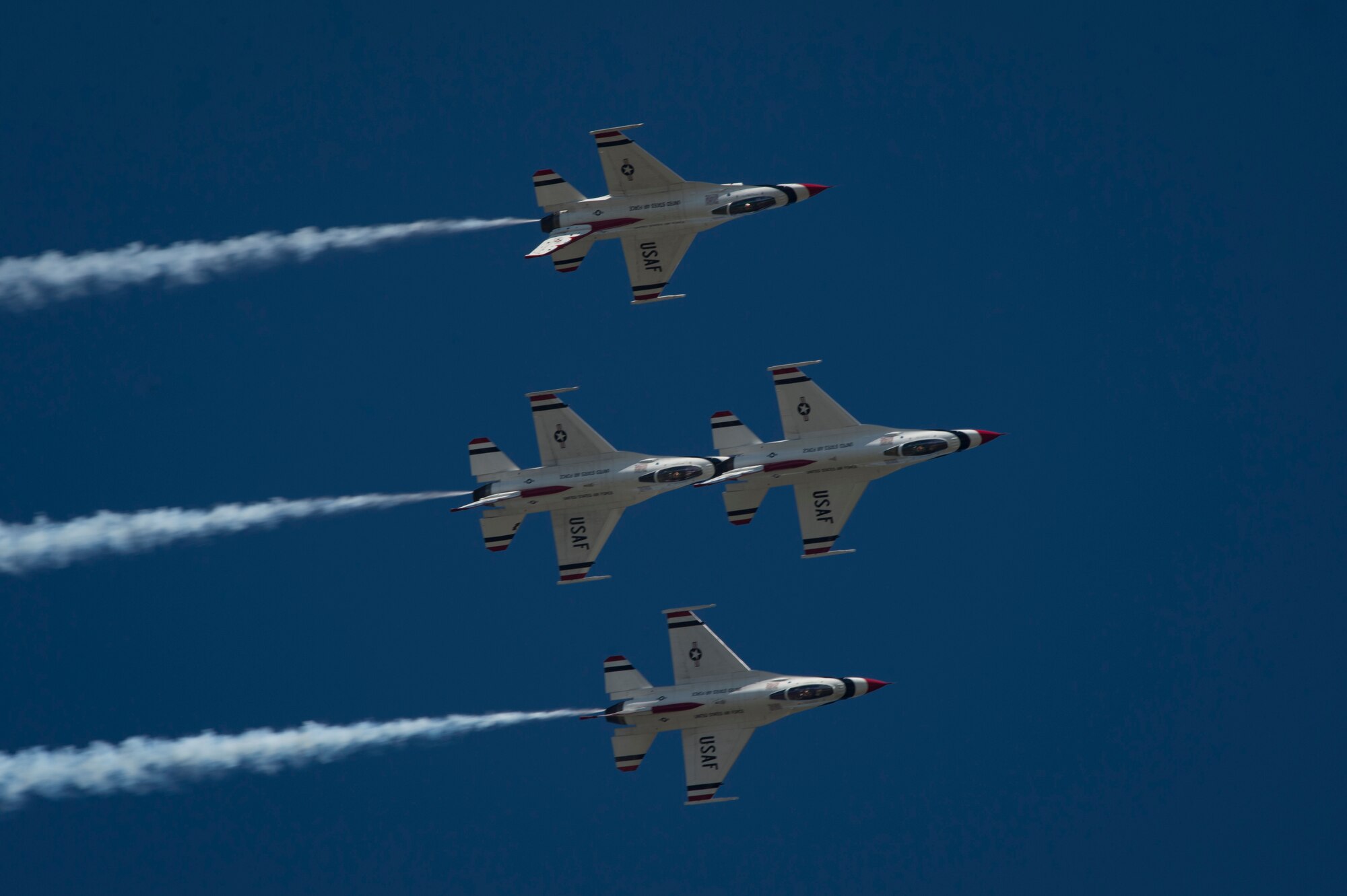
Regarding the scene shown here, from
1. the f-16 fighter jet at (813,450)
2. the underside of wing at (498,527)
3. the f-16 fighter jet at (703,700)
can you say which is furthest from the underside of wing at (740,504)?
the underside of wing at (498,527)

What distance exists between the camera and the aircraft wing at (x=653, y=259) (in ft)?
226

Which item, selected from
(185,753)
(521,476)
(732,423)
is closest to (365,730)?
(185,753)

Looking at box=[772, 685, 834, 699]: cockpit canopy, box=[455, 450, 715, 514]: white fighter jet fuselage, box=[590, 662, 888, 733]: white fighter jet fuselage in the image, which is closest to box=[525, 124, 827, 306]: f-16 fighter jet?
box=[455, 450, 715, 514]: white fighter jet fuselage

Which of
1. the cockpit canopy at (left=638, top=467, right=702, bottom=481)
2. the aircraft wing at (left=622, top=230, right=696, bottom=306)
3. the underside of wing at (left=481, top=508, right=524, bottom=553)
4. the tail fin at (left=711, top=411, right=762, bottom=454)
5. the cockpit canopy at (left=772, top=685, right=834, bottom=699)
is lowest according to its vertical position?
the cockpit canopy at (left=772, top=685, right=834, bottom=699)

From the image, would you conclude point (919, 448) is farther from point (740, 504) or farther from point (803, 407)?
point (740, 504)

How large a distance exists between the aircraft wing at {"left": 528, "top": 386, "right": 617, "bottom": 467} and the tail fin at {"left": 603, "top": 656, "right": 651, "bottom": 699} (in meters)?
6.83

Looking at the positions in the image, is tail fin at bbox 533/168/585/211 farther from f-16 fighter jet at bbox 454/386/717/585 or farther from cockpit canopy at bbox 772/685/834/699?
cockpit canopy at bbox 772/685/834/699

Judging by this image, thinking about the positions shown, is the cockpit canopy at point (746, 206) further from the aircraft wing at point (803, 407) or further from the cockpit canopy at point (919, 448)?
the cockpit canopy at point (919, 448)

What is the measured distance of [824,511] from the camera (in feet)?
224

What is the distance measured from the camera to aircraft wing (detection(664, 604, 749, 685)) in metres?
67.1

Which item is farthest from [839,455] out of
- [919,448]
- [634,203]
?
[634,203]

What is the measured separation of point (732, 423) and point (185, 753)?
2083cm

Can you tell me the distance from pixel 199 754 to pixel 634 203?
76.1 ft

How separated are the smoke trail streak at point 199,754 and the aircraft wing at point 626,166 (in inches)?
694
